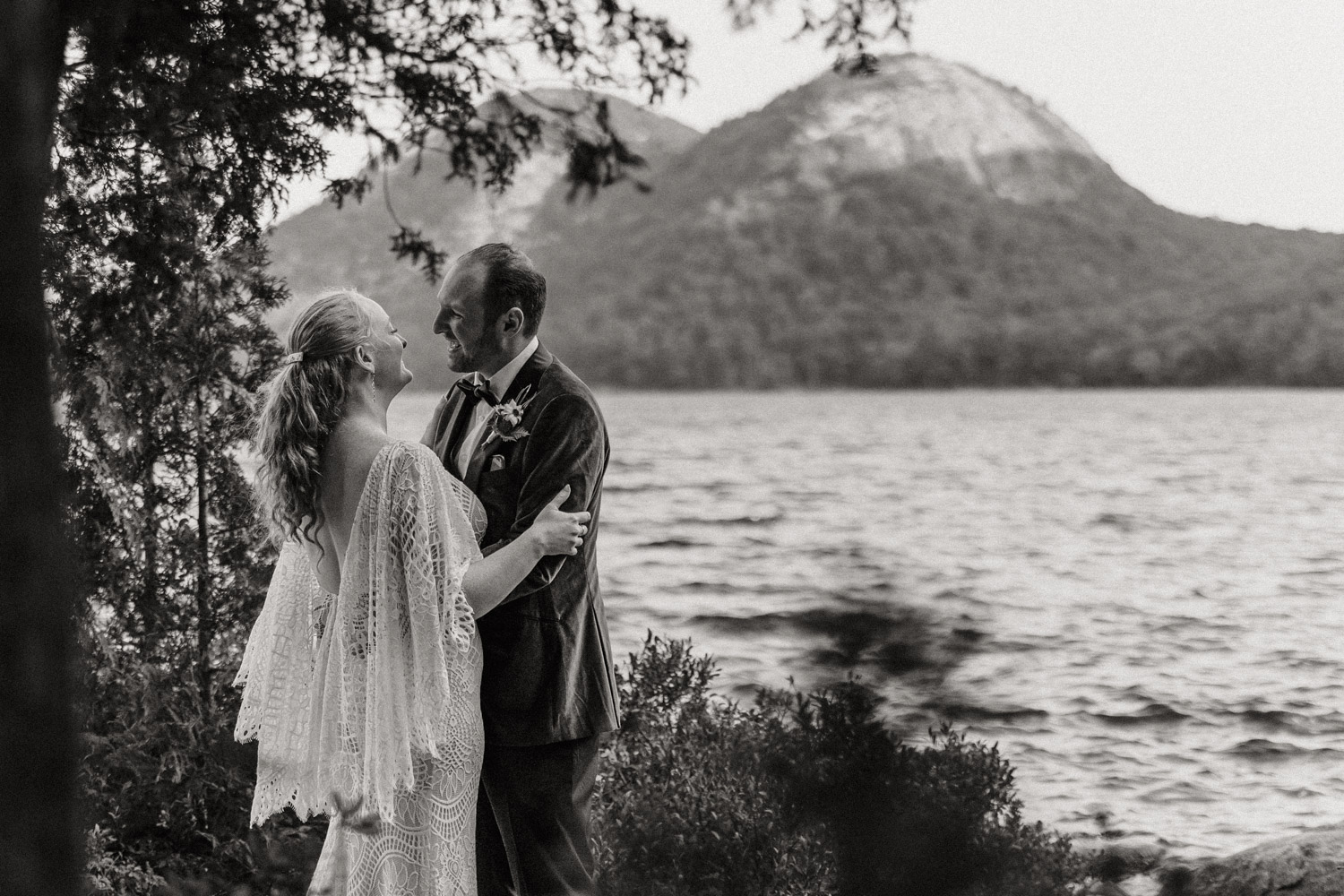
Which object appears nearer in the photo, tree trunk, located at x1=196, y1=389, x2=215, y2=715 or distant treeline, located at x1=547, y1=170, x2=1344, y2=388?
tree trunk, located at x1=196, y1=389, x2=215, y2=715

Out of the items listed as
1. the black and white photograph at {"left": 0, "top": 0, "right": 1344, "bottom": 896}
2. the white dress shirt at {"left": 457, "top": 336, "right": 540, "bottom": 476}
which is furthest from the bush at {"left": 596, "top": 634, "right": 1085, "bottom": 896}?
the white dress shirt at {"left": 457, "top": 336, "right": 540, "bottom": 476}

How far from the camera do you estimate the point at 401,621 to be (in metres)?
3.14

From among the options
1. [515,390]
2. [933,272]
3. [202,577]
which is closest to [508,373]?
[515,390]

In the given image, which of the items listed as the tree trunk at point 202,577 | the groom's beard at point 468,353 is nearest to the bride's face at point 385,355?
the groom's beard at point 468,353

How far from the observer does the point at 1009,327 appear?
90062 millimetres

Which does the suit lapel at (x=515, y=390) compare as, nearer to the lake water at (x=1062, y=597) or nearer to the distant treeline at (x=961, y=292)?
the lake water at (x=1062, y=597)

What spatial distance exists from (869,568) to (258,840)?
176 inches

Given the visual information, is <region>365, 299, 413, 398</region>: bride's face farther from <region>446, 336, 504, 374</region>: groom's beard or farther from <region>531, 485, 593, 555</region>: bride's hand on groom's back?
<region>531, 485, 593, 555</region>: bride's hand on groom's back

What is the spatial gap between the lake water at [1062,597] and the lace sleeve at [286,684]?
1.10 metres

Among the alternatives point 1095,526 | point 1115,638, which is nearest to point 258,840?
point 1115,638

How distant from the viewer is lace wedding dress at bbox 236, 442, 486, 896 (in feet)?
10.1

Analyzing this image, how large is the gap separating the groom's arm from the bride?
59 mm

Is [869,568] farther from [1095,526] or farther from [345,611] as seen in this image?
[1095,526]

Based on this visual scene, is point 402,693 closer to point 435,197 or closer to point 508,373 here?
point 508,373
